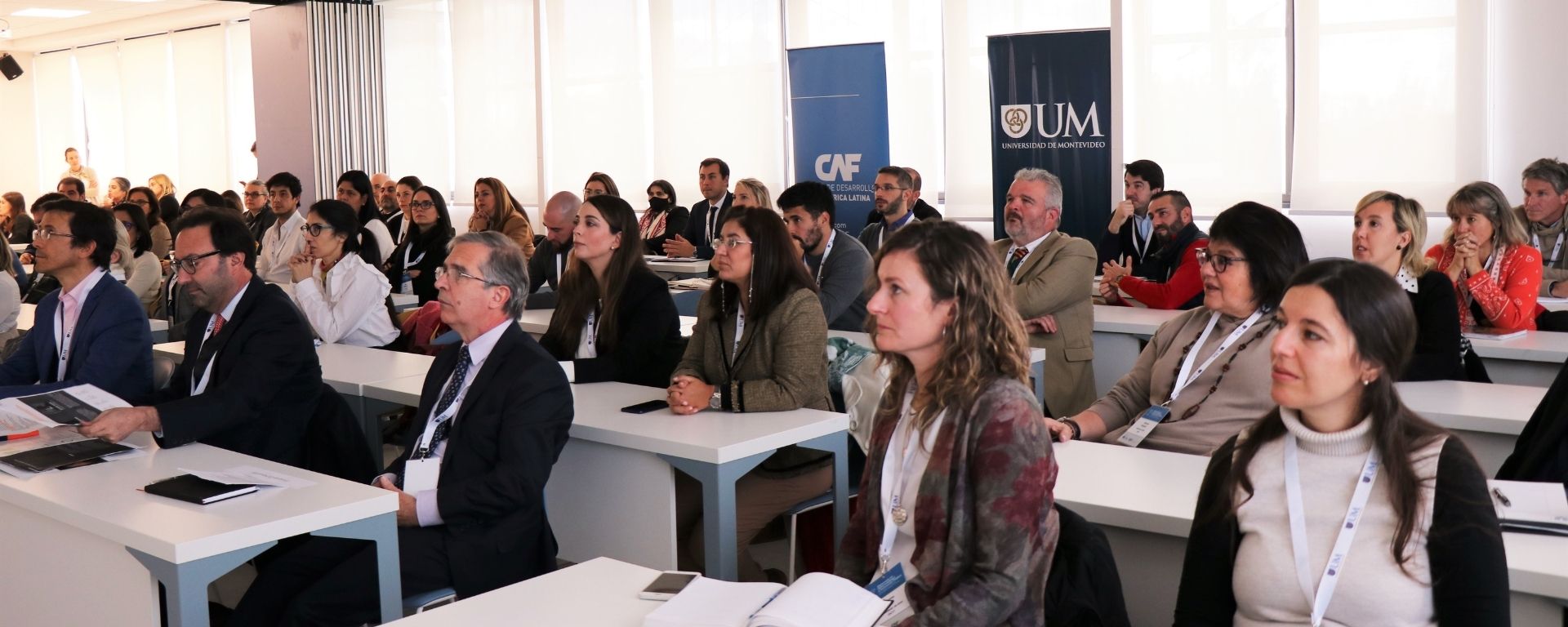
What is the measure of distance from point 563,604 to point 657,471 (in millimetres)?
1180

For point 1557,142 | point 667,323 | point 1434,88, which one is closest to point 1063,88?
point 1434,88

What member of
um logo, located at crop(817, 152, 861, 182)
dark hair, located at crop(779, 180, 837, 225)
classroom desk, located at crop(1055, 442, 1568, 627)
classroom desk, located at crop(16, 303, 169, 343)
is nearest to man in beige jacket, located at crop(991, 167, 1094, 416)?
dark hair, located at crop(779, 180, 837, 225)

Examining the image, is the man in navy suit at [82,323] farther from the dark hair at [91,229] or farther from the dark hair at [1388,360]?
the dark hair at [1388,360]

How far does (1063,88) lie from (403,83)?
8.25 meters

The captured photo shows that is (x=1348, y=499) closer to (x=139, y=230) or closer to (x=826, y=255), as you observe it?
(x=826, y=255)

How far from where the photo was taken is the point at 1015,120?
8.48 m

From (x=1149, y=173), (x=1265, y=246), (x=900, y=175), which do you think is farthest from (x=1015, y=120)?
(x=1265, y=246)

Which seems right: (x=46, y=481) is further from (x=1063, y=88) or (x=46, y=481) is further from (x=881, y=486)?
(x=1063, y=88)

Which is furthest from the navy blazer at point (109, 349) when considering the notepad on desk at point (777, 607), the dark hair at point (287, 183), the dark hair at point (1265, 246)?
the dark hair at point (287, 183)

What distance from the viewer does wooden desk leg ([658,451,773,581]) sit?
3.05 m

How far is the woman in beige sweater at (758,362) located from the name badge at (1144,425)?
2.92ft

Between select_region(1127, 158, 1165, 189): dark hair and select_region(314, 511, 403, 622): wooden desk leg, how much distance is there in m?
5.70

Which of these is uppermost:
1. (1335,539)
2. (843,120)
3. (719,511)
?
(843,120)

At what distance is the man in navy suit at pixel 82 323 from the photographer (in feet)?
12.9
